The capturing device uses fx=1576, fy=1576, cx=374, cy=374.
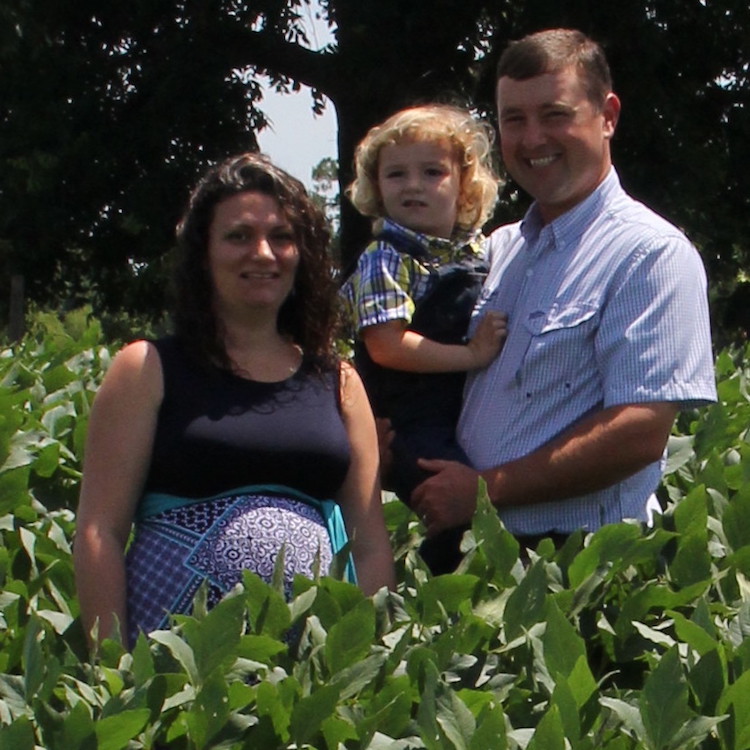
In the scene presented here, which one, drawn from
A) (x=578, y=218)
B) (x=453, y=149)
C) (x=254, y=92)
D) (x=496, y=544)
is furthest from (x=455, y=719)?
(x=254, y=92)

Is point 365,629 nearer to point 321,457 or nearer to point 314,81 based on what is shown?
point 321,457

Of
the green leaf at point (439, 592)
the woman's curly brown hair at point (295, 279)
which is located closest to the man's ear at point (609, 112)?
the woman's curly brown hair at point (295, 279)

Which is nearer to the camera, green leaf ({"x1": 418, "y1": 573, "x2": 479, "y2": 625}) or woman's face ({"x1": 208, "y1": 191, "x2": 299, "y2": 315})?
green leaf ({"x1": 418, "y1": 573, "x2": 479, "y2": 625})

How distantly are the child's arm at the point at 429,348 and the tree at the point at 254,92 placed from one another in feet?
37.5

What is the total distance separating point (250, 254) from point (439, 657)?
991 millimetres

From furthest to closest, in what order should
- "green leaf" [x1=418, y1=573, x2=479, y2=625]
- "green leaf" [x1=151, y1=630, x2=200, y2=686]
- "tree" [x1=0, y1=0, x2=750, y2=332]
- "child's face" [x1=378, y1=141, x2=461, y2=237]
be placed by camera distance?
"tree" [x1=0, y1=0, x2=750, y2=332] < "child's face" [x1=378, y1=141, x2=461, y2=237] < "green leaf" [x1=418, y1=573, x2=479, y2=625] < "green leaf" [x1=151, y1=630, x2=200, y2=686]

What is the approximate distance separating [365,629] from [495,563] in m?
0.48

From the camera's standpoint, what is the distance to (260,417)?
287 cm

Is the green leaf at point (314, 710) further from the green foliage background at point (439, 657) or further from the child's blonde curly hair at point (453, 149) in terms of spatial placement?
the child's blonde curly hair at point (453, 149)

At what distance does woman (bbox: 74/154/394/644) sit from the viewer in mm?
2803

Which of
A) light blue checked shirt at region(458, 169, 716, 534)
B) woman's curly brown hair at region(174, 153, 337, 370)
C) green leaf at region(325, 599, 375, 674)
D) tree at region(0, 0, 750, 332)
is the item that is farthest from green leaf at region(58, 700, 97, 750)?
tree at region(0, 0, 750, 332)

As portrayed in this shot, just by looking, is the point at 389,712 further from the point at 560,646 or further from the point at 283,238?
the point at 283,238

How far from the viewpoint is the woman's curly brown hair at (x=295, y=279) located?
2.96m

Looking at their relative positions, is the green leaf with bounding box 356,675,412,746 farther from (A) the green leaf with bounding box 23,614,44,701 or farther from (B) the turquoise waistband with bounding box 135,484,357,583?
(B) the turquoise waistband with bounding box 135,484,357,583
